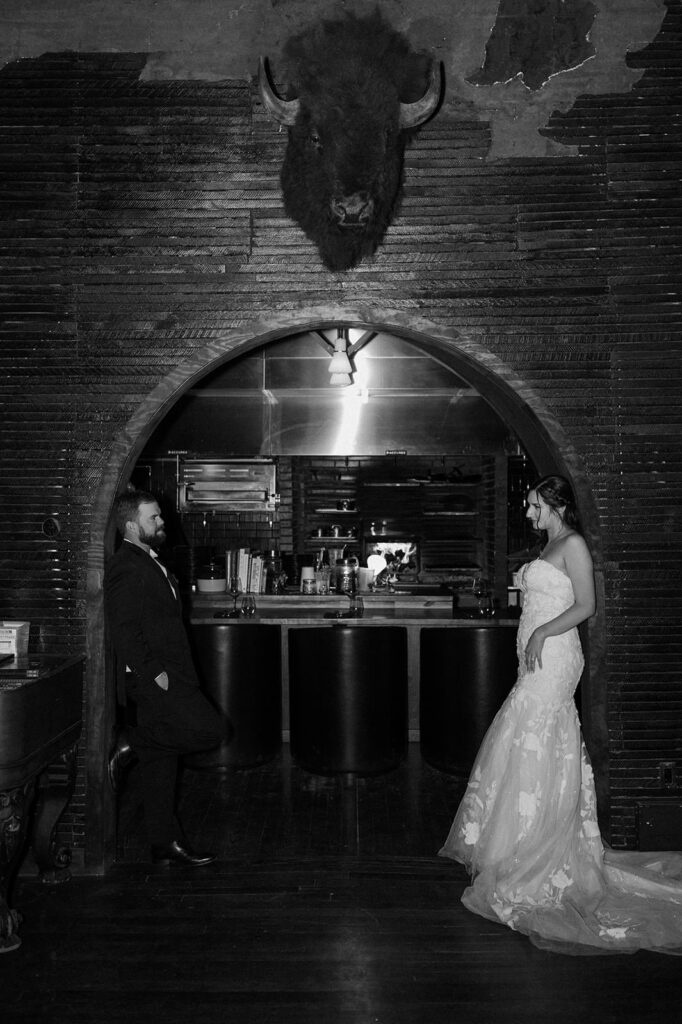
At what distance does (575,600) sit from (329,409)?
5110 millimetres

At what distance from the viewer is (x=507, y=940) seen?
366cm

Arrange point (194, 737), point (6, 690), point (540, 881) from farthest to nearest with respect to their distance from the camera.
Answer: point (194, 737) < point (540, 881) < point (6, 690)

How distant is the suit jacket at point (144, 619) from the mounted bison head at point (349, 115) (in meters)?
1.71

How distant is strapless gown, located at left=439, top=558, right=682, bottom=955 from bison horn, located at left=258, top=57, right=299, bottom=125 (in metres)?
2.30

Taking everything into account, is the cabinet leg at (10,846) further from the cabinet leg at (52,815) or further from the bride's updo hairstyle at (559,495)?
the bride's updo hairstyle at (559,495)

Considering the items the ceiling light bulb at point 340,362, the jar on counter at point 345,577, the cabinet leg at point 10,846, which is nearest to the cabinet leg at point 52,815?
the cabinet leg at point 10,846

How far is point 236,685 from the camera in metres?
6.20

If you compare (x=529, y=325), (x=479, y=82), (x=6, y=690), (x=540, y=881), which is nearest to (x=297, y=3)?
(x=479, y=82)

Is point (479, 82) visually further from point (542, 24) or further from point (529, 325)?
point (529, 325)

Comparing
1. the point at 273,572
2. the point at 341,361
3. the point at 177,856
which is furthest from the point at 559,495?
the point at 273,572

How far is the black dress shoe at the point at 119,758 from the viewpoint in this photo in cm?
448

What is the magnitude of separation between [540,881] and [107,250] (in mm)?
3463

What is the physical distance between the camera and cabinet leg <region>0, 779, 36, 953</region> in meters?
3.62

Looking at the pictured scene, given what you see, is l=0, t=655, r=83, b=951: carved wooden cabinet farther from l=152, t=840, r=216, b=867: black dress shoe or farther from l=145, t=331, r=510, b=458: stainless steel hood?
l=145, t=331, r=510, b=458: stainless steel hood
